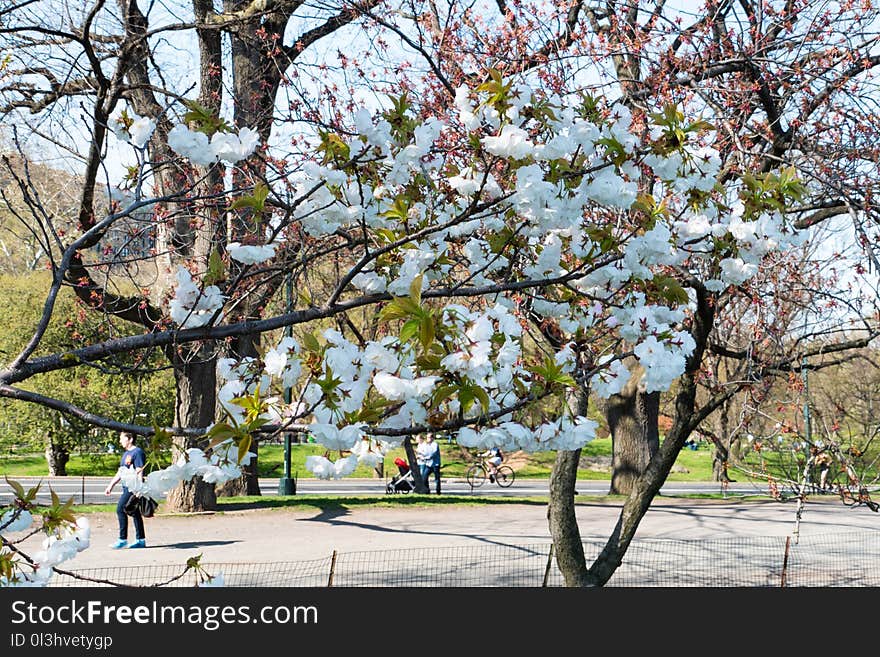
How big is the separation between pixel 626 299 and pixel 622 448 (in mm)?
15803

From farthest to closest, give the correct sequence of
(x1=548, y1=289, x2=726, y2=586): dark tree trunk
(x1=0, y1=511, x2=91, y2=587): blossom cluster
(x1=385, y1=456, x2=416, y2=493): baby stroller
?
(x1=385, y1=456, x2=416, y2=493): baby stroller < (x1=548, y1=289, x2=726, y2=586): dark tree trunk < (x1=0, y1=511, x2=91, y2=587): blossom cluster

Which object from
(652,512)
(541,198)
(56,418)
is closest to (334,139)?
(541,198)

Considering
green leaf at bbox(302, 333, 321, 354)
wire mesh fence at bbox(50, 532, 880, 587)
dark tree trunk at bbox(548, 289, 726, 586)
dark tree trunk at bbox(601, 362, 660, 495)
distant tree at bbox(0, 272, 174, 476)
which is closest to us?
green leaf at bbox(302, 333, 321, 354)

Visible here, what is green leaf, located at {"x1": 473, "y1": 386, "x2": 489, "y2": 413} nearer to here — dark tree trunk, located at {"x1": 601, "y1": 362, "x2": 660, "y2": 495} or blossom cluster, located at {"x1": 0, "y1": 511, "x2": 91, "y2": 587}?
blossom cluster, located at {"x1": 0, "y1": 511, "x2": 91, "y2": 587}

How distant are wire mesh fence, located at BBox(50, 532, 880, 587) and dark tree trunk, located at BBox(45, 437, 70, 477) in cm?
1724

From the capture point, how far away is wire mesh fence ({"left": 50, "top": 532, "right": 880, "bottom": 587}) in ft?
29.6

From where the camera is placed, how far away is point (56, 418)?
22.6 meters

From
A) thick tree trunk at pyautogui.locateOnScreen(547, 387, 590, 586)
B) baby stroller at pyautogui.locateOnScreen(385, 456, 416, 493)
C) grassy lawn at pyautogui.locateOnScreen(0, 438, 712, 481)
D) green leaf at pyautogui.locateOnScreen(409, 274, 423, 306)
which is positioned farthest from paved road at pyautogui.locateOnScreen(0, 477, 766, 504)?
green leaf at pyautogui.locateOnScreen(409, 274, 423, 306)

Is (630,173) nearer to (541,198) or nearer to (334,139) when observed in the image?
(541,198)

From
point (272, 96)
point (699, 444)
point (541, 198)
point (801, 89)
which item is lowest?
point (699, 444)

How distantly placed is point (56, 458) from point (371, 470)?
9.19 m

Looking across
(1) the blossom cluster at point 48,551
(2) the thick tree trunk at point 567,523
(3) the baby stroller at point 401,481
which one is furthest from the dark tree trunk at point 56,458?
(1) the blossom cluster at point 48,551

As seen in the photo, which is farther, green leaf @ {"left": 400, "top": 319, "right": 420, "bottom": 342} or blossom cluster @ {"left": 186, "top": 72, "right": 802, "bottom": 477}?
blossom cluster @ {"left": 186, "top": 72, "right": 802, "bottom": 477}

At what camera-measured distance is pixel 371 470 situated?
81.3ft
